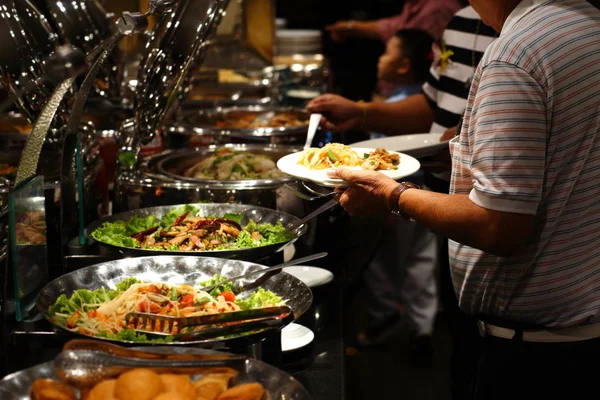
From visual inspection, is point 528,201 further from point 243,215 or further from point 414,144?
point 414,144

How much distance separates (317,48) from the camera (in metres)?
7.22

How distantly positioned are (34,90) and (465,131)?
1327mm

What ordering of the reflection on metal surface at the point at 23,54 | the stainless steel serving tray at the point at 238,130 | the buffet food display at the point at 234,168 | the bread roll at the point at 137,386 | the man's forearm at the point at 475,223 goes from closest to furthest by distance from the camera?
the bread roll at the point at 137,386 < the man's forearm at the point at 475,223 < the reflection on metal surface at the point at 23,54 < the buffet food display at the point at 234,168 < the stainless steel serving tray at the point at 238,130

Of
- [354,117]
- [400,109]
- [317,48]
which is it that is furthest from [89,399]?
[317,48]

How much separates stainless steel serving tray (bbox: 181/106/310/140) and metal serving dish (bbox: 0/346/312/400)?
2.05m

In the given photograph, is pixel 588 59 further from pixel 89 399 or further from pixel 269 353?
pixel 89 399

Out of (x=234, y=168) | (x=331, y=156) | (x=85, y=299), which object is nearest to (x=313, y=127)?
(x=234, y=168)

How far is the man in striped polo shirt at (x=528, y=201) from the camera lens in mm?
1557

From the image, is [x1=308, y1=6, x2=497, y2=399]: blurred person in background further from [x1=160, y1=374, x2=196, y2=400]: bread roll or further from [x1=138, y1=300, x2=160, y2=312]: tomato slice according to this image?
[x1=160, y1=374, x2=196, y2=400]: bread roll

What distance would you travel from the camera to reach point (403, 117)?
377cm

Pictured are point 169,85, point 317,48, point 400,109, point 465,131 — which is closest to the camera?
point 465,131

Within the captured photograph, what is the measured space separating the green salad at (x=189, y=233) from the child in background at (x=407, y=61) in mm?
2962

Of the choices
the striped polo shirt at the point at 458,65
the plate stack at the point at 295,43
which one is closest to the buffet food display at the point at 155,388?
the striped polo shirt at the point at 458,65

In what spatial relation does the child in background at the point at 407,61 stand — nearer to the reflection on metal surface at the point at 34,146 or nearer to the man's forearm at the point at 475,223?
the man's forearm at the point at 475,223
